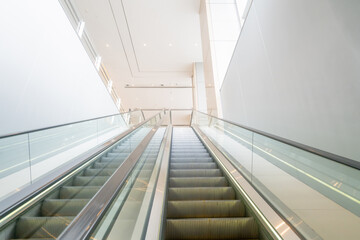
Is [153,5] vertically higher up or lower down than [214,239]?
higher up

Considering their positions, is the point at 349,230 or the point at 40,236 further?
the point at 40,236

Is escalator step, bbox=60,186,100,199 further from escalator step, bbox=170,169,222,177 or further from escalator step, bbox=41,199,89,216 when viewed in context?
escalator step, bbox=170,169,222,177

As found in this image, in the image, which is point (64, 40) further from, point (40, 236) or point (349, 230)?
point (349, 230)

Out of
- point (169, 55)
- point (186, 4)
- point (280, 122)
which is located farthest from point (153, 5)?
point (280, 122)

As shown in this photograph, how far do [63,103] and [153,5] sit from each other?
19.7 feet

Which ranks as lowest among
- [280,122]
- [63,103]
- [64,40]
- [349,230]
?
[349,230]

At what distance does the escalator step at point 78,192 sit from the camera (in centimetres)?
191

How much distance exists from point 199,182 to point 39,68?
13.4 ft

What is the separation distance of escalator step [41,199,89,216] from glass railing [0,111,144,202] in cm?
29

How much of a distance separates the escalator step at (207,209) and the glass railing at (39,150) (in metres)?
1.47

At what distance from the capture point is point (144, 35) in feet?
→ 36.1

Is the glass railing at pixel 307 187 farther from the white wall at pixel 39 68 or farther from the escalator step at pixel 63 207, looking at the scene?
the white wall at pixel 39 68

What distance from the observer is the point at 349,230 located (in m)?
1.36

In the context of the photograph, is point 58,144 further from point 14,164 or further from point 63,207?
point 63,207
